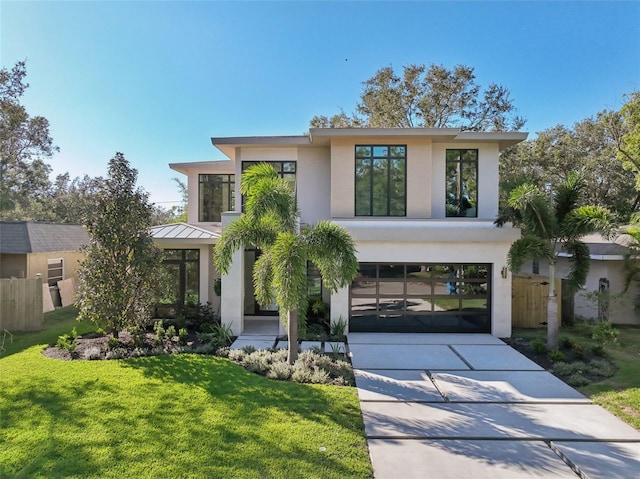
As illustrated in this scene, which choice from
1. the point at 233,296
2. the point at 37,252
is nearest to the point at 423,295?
the point at 233,296

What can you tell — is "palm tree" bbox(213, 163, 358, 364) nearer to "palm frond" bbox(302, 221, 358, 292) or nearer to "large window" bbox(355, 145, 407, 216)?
"palm frond" bbox(302, 221, 358, 292)

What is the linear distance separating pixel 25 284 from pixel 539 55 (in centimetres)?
2184

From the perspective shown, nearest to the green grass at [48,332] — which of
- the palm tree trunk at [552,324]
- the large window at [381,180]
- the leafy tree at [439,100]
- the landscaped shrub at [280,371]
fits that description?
the landscaped shrub at [280,371]

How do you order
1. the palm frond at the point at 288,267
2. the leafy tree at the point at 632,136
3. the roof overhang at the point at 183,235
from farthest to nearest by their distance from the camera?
the leafy tree at the point at 632,136, the roof overhang at the point at 183,235, the palm frond at the point at 288,267

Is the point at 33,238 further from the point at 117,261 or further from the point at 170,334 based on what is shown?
the point at 170,334

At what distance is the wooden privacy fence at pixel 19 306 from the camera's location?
37.4 ft

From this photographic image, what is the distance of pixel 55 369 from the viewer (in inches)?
308

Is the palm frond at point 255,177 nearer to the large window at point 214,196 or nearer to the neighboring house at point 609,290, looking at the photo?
the large window at point 214,196

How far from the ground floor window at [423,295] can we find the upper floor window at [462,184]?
2690mm

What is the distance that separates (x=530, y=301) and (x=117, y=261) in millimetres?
13493

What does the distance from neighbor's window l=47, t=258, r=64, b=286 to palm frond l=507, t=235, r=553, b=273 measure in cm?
1915

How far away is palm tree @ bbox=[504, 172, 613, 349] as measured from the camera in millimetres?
8875

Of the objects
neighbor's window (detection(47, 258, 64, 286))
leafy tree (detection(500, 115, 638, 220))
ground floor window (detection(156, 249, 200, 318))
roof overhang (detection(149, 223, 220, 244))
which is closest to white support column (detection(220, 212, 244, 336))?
roof overhang (detection(149, 223, 220, 244))

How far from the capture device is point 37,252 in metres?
14.8
